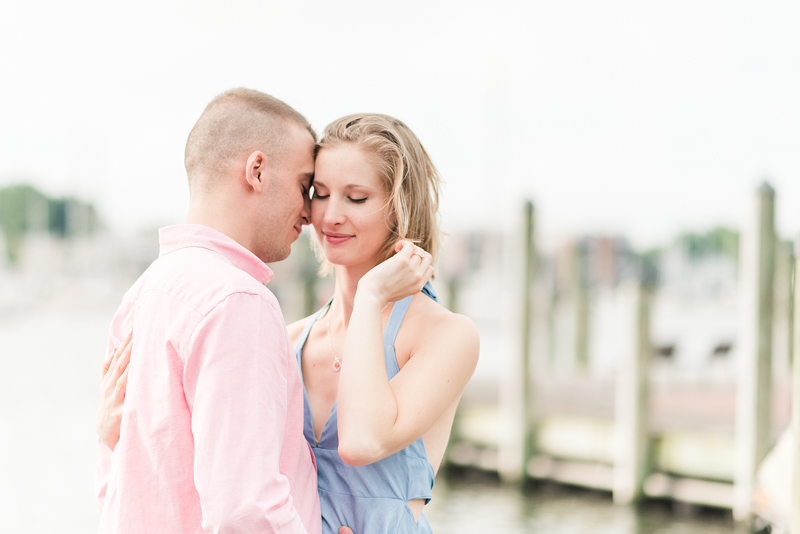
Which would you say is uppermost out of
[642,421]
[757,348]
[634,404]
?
[757,348]

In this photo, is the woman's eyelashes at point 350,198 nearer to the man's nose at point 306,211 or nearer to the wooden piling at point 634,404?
the man's nose at point 306,211

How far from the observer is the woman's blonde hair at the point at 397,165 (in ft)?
7.63

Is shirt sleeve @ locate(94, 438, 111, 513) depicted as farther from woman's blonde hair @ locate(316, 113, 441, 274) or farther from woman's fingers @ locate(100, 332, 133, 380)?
woman's blonde hair @ locate(316, 113, 441, 274)

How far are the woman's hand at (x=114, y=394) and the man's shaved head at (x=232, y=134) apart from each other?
520mm

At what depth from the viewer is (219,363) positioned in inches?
62.7

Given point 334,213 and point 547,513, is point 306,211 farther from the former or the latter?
point 547,513

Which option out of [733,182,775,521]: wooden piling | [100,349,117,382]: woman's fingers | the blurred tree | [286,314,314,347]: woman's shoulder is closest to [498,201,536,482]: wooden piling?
[733,182,775,521]: wooden piling

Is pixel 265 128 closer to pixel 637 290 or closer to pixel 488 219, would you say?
pixel 637 290

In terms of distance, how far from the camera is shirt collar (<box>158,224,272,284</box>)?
189cm

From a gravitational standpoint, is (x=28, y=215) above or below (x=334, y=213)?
below

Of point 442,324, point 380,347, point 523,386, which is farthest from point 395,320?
point 523,386

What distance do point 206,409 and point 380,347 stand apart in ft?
1.96

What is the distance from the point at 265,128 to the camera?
2.04 metres

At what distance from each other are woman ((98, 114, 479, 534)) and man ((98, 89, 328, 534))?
19cm
